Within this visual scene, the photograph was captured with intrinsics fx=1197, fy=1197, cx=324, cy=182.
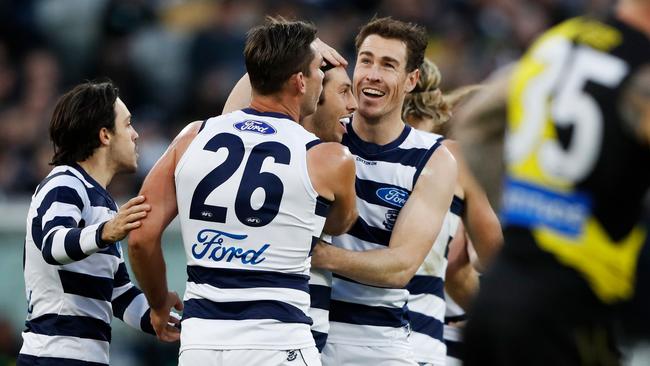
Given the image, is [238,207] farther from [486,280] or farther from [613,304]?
[613,304]

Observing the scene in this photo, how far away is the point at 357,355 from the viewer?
591 centimetres

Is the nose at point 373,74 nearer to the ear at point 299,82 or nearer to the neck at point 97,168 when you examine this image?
the ear at point 299,82

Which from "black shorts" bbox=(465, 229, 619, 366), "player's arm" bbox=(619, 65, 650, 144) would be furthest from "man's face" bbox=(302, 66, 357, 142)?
"player's arm" bbox=(619, 65, 650, 144)

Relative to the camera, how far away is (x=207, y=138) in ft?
16.9

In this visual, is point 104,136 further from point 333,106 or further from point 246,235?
point 246,235

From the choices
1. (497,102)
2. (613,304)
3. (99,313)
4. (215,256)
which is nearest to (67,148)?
(99,313)

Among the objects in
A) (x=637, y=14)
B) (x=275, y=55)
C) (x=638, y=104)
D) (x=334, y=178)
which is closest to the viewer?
(x=638, y=104)

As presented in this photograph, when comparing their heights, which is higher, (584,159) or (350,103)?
(584,159)

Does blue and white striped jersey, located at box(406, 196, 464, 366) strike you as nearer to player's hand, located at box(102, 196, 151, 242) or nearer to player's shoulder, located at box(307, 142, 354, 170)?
player's shoulder, located at box(307, 142, 354, 170)

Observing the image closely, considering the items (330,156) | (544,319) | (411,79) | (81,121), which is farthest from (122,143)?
(544,319)

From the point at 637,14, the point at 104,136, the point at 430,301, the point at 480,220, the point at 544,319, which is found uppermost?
the point at 637,14

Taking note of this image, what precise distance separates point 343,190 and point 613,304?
1.88 meters

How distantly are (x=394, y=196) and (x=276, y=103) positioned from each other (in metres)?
0.92

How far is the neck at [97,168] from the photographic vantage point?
5867mm
